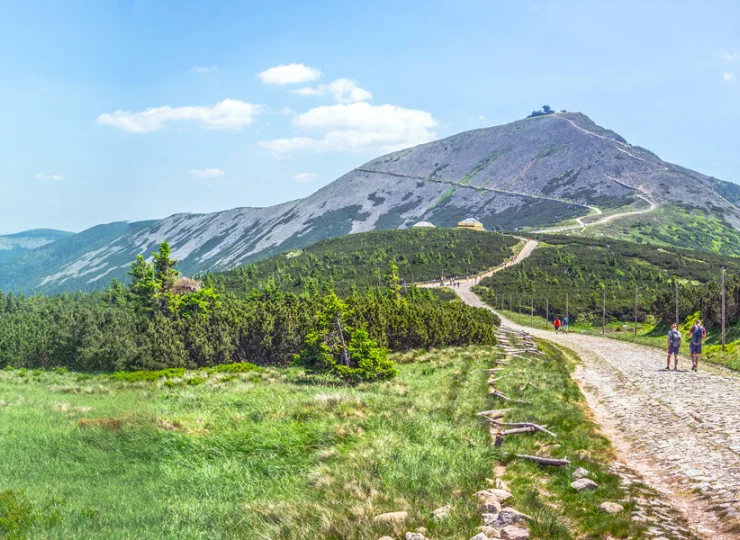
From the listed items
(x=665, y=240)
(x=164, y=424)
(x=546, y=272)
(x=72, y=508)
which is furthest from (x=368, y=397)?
(x=665, y=240)

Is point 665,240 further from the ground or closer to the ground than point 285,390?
further from the ground

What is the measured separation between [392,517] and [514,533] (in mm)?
1541

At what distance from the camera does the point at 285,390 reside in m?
19.0

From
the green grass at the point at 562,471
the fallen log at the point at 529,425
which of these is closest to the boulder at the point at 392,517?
the green grass at the point at 562,471

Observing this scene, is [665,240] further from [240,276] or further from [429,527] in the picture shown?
[429,527]

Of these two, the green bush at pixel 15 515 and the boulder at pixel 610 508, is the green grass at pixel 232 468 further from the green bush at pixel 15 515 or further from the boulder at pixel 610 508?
the boulder at pixel 610 508

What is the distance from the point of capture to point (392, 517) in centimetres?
733

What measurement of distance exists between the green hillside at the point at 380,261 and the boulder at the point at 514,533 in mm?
69199

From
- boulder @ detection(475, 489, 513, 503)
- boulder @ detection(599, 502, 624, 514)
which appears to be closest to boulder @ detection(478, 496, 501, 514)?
boulder @ detection(475, 489, 513, 503)

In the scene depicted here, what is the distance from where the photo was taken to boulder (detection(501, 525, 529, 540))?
265 inches

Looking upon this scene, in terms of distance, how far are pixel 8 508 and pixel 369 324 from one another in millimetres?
30922

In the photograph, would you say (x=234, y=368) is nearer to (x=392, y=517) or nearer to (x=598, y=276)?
(x=392, y=517)

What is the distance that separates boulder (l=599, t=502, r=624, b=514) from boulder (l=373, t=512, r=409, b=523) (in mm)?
2623

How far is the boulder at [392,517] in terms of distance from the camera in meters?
7.26
